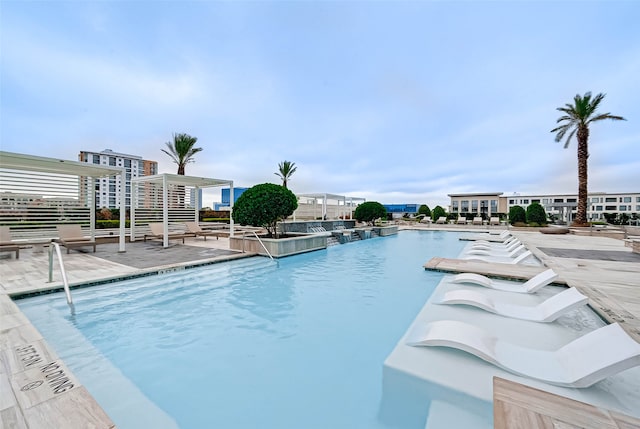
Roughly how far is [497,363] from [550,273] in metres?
3.32

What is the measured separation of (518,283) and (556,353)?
353 cm

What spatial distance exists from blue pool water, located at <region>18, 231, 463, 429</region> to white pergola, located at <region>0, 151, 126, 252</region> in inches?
177

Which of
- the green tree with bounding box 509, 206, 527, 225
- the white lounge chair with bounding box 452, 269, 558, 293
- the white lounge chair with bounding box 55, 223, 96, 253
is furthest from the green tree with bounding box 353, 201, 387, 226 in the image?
the white lounge chair with bounding box 55, 223, 96, 253

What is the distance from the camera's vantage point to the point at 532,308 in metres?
3.79

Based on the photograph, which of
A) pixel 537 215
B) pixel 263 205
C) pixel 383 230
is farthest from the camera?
pixel 537 215

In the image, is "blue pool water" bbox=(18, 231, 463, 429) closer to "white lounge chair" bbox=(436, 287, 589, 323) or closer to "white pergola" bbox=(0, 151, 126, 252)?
"white lounge chair" bbox=(436, 287, 589, 323)

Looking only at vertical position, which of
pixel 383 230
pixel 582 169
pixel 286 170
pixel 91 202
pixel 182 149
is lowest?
pixel 383 230

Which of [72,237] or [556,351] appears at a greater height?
[72,237]

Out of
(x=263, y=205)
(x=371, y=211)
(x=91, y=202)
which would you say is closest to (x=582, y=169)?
(x=371, y=211)

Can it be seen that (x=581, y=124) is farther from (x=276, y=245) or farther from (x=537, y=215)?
(x=276, y=245)

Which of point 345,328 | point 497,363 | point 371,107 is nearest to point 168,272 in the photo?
point 345,328

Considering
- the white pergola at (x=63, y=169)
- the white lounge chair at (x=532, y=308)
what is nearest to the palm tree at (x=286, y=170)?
the white pergola at (x=63, y=169)

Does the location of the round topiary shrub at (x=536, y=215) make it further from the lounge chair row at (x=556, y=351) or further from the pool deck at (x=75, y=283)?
the lounge chair row at (x=556, y=351)

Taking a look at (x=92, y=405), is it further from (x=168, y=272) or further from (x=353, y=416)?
(x=168, y=272)
